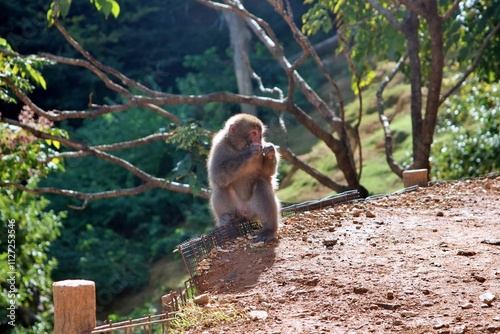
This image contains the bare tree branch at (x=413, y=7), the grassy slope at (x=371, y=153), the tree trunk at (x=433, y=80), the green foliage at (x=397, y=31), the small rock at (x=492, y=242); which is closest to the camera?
the small rock at (x=492, y=242)

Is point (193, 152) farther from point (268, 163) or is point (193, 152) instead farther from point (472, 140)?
point (472, 140)

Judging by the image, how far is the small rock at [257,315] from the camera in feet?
14.1

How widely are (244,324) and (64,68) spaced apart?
46.3ft

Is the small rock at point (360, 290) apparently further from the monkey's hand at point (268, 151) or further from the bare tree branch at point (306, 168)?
the bare tree branch at point (306, 168)

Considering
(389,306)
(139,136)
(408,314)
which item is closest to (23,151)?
(389,306)

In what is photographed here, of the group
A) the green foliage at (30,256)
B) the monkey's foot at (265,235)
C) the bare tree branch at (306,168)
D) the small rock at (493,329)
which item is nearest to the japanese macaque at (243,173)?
the monkey's foot at (265,235)

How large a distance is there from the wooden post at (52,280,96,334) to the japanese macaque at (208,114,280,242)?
7.22 feet

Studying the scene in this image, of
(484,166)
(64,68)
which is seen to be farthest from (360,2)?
(64,68)

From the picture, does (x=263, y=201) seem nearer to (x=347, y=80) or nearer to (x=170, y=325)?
(x=170, y=325)

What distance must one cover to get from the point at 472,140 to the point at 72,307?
8.36m

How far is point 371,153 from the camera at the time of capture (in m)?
14.2

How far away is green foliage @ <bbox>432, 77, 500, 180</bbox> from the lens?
10.9m

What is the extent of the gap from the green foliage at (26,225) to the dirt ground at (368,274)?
11.9ft

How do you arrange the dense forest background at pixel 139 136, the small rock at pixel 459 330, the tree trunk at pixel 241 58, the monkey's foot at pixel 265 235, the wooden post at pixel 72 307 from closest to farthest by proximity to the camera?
1. the small rock at pixel 459 330
2. the wooden post at pixel 72 307
3. the monkey's foot at pixel 265 235
4. the dense forest background at pixel 139 136
5. the tree trunk at pixel 241 58
